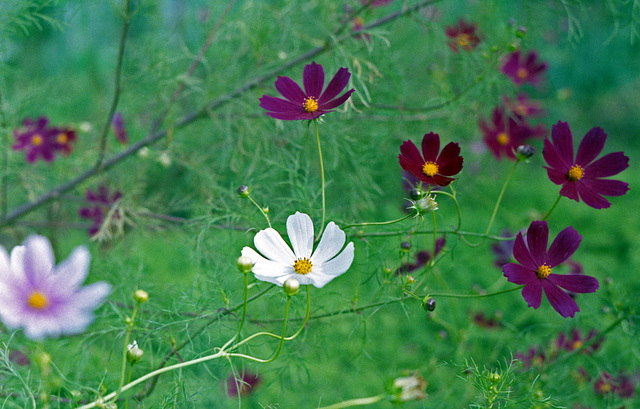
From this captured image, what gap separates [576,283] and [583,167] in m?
0.14

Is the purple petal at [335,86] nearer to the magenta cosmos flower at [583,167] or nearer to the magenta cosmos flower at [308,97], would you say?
the magenta cosmos flower at [308,97]

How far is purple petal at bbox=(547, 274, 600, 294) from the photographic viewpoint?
0.45 m

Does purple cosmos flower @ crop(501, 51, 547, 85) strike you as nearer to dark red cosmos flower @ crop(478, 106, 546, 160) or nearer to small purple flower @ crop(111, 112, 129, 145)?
dark red cosmos flower @ crop(478, 106, 546, 160)

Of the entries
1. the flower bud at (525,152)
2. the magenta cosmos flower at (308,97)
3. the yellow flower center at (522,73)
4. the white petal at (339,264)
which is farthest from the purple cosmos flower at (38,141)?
the yellow flower center at (522,73)

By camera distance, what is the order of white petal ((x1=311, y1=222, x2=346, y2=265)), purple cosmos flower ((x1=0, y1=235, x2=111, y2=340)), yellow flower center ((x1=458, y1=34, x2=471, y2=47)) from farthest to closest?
yellow flower center ((x1=458, y1=34, x2=471, y2=47)) < white petal ((x1=311, y1=222, x2=346, y2=265)) < purple cosmos flower ((x1=0, y1=235, x2=111, y2=340))

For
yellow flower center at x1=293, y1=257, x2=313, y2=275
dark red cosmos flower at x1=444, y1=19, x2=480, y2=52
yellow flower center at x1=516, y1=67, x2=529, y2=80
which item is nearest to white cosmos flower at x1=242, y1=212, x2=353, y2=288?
yellow flower center at x1=293, y1=257, x2=313, y2=275

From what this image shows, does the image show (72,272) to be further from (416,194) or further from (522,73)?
(522,73)

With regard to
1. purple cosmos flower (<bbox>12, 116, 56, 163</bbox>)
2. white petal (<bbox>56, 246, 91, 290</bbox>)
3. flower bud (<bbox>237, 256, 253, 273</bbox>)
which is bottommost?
purple cosmos flower (<bbox>12, 116, 56, 163</bbox>)

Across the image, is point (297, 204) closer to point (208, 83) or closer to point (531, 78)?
point (208, 83)

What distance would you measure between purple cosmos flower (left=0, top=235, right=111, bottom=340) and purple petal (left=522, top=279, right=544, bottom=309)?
33 centimetres

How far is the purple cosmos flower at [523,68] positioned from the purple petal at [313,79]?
25.8 inches

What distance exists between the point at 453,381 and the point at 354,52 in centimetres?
59

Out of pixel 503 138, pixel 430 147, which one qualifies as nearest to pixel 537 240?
pixel 430 147

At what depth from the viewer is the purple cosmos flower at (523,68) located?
1042 mm
